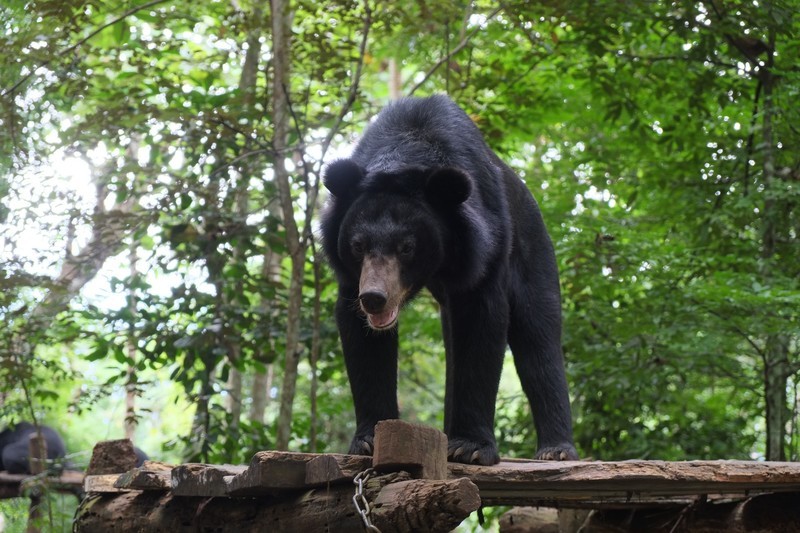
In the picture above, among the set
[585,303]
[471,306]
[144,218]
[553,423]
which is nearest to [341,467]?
[471,306]

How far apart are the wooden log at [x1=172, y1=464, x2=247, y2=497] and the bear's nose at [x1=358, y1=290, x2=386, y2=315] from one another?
74 centimetres

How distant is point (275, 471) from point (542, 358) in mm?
1995

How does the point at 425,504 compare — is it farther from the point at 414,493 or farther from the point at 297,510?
the point at 297,510

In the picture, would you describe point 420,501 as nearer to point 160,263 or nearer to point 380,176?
point 380,176

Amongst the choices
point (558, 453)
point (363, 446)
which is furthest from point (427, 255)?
point (558, 453)

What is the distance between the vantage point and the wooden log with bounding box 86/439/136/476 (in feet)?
14.0

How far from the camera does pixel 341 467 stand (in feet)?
8.69

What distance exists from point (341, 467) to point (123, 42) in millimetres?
4430

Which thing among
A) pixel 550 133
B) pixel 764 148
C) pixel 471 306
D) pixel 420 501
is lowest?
pixel 420 501

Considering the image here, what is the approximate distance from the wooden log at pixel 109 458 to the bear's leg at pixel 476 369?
168 centimetres

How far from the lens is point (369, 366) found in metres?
3.66

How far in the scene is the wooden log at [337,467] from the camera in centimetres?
265

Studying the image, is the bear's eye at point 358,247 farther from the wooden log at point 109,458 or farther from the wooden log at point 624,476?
the wooden log at point 109,458

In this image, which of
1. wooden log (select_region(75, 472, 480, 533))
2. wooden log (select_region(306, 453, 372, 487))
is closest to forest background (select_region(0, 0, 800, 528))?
wooden log (select_region(75, 472, 480, 533))
